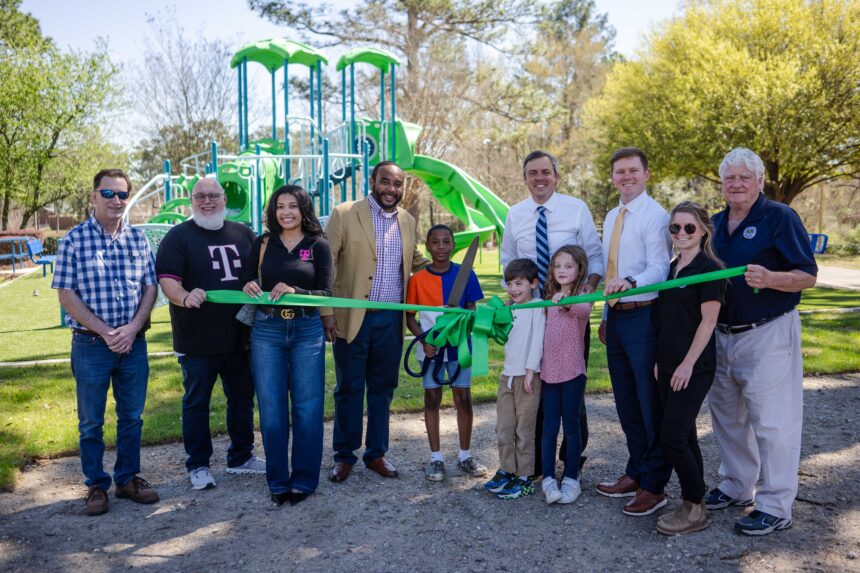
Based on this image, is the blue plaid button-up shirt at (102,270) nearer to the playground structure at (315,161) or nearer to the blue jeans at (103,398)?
the blue jeans at (103,398)

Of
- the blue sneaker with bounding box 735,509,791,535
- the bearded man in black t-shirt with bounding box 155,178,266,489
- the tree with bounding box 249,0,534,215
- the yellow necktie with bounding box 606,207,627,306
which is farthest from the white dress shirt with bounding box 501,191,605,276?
the tree with bounding box 249,0,534,215

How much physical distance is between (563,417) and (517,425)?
285mm

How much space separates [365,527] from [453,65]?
24.9 meters

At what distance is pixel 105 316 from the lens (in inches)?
156

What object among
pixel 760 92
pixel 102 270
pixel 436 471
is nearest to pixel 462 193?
pixel 760 92

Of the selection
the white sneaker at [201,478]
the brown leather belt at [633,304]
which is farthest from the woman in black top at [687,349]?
the white sneaker at [201,478]

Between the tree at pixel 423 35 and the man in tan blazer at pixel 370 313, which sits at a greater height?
the tree at pixel 423 35

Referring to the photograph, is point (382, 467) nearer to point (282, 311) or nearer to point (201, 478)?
point (201, 478)

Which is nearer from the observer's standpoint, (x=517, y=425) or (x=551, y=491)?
(x=551, y=491)

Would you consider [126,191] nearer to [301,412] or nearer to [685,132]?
[301,412]

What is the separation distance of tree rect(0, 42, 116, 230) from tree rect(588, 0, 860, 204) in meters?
21.4

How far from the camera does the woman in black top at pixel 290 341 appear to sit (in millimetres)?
4035

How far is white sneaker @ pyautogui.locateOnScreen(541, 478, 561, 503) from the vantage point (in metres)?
4.03

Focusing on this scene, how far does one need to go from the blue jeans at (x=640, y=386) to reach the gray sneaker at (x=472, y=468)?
3.34 feet
